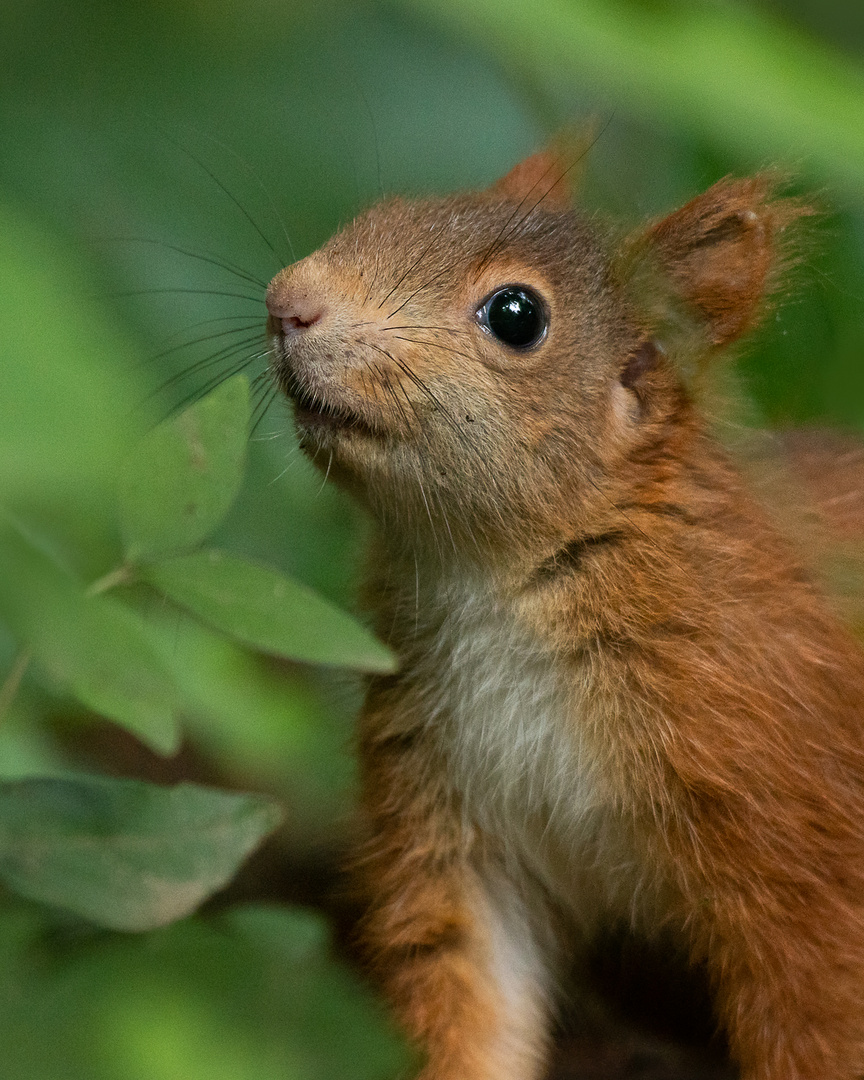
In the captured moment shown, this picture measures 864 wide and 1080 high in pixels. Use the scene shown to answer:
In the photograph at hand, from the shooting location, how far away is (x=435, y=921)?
2268 mm

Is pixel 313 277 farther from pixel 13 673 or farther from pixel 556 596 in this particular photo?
pixel 13 673

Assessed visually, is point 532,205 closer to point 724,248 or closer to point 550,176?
point 550,176

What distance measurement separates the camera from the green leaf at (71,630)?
53cm

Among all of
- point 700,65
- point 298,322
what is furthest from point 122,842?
point 298,322

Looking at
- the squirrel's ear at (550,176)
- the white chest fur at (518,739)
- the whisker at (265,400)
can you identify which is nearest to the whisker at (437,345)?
the whisker at (265,400)

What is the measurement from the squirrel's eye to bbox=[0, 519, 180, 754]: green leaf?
4.54ft

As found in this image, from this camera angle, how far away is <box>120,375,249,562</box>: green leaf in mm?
815

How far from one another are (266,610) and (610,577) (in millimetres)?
1314

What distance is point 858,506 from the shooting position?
7.27 feet

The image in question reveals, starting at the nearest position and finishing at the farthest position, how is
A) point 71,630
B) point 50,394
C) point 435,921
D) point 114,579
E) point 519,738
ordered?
point 50,394 → point 71,630 → point 114,579 → point 519,738 → point 435,921

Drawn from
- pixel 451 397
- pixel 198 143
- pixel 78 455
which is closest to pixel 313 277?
pixel 451 397

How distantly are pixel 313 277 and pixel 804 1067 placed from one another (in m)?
1.45

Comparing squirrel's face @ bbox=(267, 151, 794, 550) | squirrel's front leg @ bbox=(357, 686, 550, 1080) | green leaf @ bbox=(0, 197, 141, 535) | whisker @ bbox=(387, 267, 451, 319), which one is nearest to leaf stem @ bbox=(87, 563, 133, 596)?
green leaf @ bbox=(0, 197, 141, 535)

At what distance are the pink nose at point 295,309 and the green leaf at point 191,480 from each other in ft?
3.14
